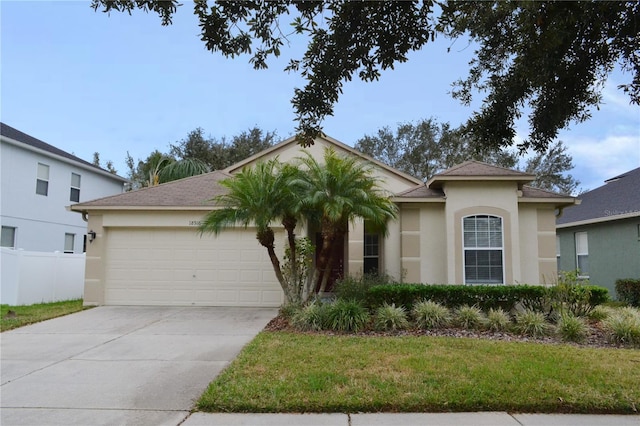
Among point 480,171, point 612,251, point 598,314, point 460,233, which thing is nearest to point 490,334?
point 598,314

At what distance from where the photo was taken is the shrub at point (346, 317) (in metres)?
8.57

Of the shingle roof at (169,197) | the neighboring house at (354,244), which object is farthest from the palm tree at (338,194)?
the shingle roof at (169,197)

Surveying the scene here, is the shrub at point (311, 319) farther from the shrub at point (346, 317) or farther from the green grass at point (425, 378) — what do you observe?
the green grass at point (425, 378)

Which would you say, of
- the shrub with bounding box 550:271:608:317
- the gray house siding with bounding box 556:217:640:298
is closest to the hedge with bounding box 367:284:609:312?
the shrub with bounding box 550:271:608:317

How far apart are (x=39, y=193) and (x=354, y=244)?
13958mm

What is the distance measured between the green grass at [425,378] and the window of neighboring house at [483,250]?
382 centimetres

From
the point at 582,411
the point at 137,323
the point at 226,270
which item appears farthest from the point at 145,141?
the point at 582,411

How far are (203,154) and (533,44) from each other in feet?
88.6

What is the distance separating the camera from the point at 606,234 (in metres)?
15.4

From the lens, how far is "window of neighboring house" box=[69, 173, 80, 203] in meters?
19.7

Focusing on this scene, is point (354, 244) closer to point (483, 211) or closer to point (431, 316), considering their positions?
point (483, 211)

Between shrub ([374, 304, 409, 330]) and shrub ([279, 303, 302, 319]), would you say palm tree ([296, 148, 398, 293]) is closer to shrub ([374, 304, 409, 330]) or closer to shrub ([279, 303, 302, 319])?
shrub ([279, 303, 302, 319])

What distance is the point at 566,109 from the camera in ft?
16.4

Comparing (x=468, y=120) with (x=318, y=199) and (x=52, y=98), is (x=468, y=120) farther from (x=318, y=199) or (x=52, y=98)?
(x=52, y=98)
